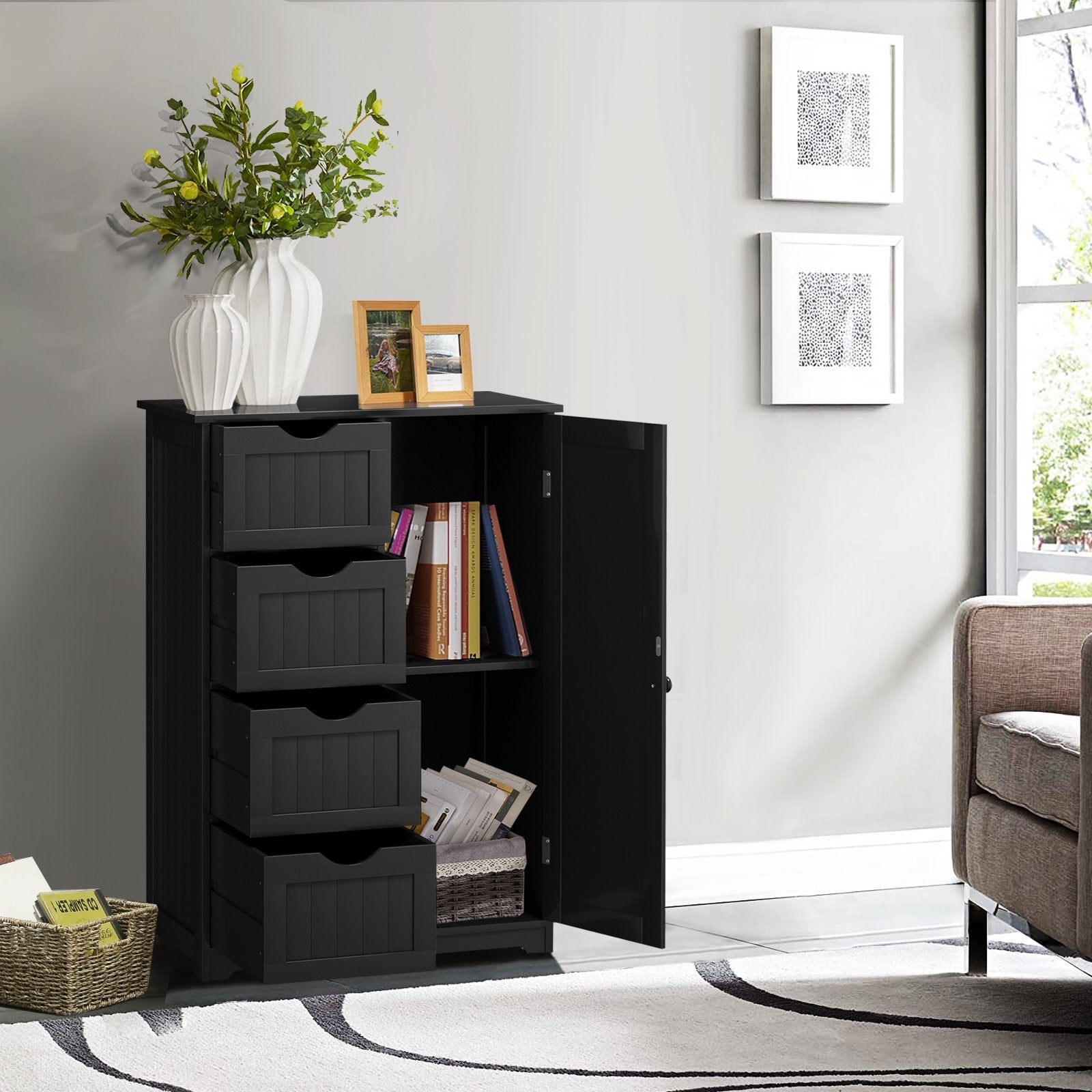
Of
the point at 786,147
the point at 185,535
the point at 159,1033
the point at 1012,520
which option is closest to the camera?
the point at 159,1033

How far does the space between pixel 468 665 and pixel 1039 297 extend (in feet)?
5.15

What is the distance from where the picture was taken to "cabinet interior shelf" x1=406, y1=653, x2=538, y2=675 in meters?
2.97

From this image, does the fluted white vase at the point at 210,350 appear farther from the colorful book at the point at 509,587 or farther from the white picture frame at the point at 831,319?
the white picture frame at the point at 831,319

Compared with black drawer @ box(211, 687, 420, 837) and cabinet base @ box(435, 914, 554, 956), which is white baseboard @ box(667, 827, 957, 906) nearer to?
cabinet base @ box(435, 914, 554, 956)

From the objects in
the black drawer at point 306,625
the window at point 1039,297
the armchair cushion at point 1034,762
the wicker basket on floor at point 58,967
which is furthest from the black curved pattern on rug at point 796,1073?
the window at point 1039,297

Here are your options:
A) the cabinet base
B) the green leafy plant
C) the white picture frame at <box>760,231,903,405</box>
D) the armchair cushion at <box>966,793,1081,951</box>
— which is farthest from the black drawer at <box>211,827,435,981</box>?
the white picture frame at <box>760,231,903,405</box>

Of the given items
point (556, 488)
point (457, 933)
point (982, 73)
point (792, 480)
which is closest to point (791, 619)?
point (792, 480)

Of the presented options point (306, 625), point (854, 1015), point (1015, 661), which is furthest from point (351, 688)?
point (1015, 661)

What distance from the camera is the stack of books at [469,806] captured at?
3.11m

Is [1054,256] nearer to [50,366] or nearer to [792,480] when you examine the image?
[792,480]

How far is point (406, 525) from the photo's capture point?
119 inches

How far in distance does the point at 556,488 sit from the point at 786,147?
969mm

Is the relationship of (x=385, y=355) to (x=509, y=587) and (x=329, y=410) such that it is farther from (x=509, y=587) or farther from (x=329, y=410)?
(x=509, y=587)

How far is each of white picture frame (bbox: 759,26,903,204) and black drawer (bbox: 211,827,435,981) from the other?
5.30ft
